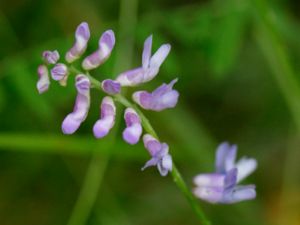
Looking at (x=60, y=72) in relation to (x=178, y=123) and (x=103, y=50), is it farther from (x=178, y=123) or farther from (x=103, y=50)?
(x=178, y=123)

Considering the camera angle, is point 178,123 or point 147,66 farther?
point 178,123

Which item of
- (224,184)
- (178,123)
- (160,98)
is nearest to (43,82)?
(160,98)

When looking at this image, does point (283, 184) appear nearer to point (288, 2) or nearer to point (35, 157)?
point (288, 2)

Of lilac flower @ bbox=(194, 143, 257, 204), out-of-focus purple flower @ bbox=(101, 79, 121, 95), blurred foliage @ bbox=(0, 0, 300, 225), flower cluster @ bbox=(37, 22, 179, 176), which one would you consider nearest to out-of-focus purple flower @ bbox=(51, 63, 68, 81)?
flower cluster @ bbox=(37, 22, 179, 176)

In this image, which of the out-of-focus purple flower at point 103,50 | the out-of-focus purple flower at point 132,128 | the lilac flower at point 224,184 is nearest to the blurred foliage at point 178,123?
the lilac flower at point 224,184

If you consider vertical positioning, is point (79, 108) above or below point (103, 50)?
below

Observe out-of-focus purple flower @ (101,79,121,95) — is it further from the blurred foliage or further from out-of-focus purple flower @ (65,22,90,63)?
the blurred foliage
